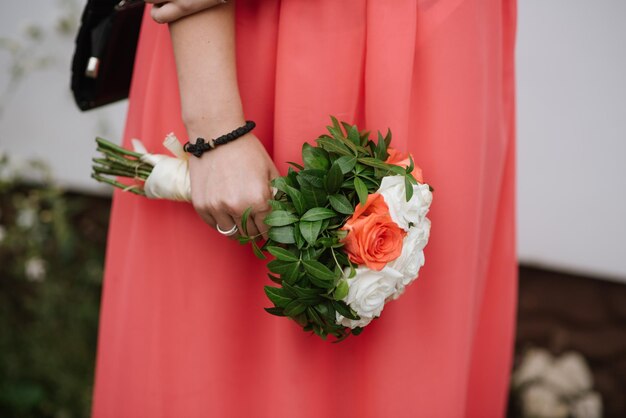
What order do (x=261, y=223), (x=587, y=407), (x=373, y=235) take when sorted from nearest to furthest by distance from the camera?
(x=373, y=235) → (x=261, y=223) → (x=587, y=407)

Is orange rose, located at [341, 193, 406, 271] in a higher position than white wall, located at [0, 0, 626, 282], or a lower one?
lower

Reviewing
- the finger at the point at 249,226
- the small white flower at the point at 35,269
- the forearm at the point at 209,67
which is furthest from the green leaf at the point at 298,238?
the small white flower at the point at 35,269

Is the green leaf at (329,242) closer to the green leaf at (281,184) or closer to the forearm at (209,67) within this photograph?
the green leaf at (281,184)

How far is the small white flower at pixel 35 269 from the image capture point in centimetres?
200

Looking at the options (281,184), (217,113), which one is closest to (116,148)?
(217,113)

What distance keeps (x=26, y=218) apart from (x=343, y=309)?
5.86 feet

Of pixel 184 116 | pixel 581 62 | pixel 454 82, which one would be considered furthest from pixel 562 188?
pixel 184 116

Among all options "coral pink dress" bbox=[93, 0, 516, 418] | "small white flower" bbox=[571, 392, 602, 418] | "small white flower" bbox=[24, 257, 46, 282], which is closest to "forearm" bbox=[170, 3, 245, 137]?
"coral pink dress" bbox=[93, 0, 516, 418]

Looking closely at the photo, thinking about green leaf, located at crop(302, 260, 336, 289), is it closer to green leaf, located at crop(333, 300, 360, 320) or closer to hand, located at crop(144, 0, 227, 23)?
green leaf, located at crop(333, 300, 360, 320)

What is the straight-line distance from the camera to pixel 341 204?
768 mm

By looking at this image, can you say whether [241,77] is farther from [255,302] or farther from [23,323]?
[23,323]

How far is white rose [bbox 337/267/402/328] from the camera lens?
2.52ft

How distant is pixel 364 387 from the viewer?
40.9 inches

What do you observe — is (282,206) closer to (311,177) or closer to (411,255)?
(311,177)
